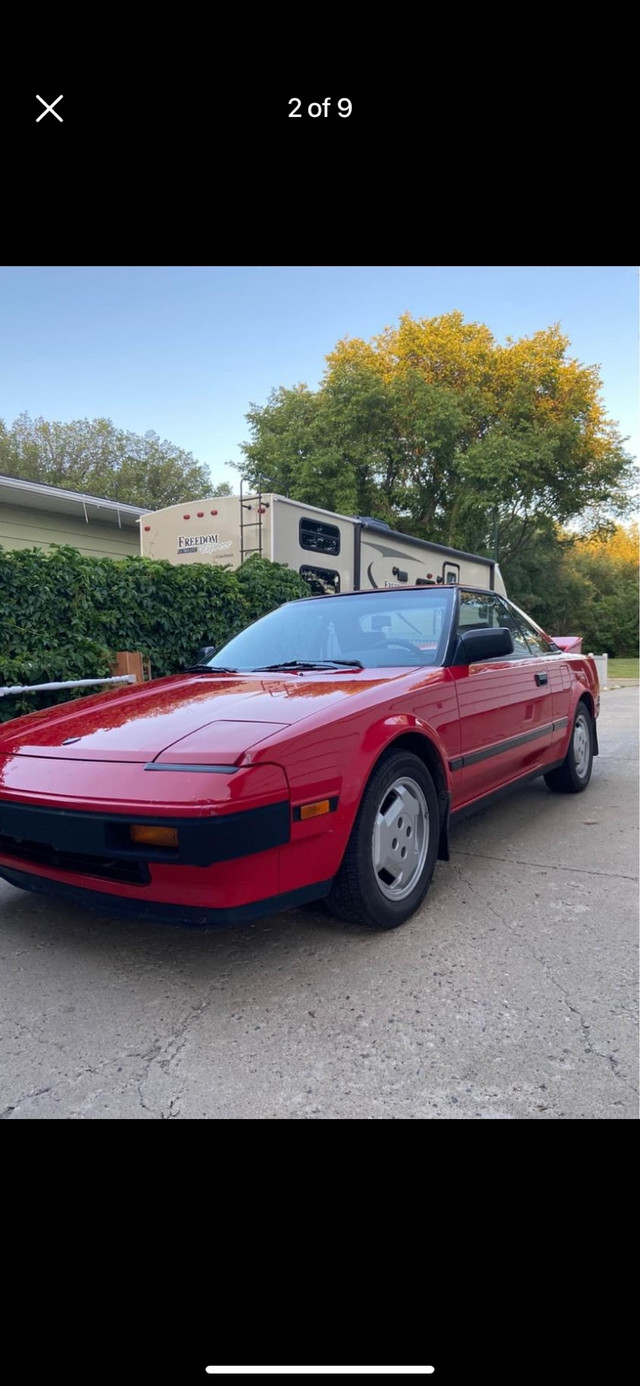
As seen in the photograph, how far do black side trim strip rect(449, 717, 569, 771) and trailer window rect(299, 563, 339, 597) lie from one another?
4.54 meters

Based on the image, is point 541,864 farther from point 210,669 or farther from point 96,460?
point 96,460

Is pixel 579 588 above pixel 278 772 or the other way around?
above

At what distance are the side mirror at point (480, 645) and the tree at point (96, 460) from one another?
24127mm

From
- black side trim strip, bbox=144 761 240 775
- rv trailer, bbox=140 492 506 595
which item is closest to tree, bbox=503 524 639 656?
rv trailer, bbox=140 492 506 595

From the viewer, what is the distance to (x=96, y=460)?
26844mm

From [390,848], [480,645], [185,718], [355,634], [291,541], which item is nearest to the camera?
[185,718]

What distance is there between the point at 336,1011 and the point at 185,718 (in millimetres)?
1088

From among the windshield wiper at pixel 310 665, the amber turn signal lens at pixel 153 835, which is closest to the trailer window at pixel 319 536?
the windshield wiper at pixel 310 665

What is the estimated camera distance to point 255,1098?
5.81 ft
